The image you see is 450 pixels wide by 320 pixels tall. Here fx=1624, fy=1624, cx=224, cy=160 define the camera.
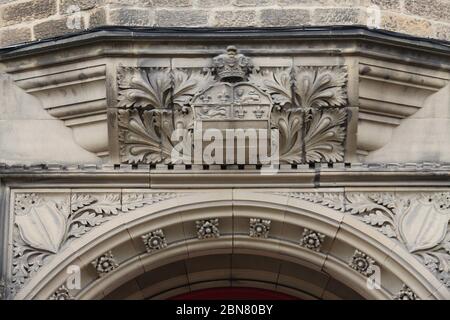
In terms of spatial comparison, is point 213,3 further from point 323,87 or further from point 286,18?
point 323,87

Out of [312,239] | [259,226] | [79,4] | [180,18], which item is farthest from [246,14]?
[312,239]

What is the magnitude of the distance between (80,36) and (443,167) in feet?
7.30

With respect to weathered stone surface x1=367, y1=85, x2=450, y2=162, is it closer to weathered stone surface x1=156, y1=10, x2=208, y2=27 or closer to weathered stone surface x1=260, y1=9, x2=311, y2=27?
weathered stone surface x1=260, y1=9, x2=311, y2=27

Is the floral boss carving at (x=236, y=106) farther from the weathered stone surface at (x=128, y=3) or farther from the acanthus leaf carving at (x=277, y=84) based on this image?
the weathered stone surface at (x=128, y=3)

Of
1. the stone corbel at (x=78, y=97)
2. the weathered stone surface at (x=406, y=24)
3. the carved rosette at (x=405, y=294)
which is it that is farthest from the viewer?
the weathered stone surface at (x=406, y=24)

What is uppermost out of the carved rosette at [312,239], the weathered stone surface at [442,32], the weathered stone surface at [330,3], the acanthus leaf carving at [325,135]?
the weathered stone surface at [330,3]

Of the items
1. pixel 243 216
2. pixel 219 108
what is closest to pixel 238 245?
pixel 243 216

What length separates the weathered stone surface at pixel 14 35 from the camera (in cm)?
973

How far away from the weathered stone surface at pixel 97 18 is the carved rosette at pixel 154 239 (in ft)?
4.13

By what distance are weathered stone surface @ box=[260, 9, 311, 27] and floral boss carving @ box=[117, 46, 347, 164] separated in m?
0.30

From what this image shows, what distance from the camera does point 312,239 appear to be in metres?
9.34

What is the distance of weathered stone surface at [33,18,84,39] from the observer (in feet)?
31.6

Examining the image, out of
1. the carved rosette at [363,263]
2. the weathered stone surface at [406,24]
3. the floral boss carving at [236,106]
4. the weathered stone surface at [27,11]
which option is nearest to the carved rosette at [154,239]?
the floral boss carving at [236,106]

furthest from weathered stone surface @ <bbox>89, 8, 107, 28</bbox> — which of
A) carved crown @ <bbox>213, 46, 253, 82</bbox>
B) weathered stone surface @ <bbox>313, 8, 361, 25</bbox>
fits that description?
weathered stone surface @ <bbox>313, 8, 361, 25</bbox>
